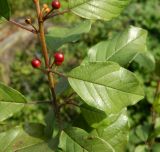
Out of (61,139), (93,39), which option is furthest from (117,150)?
(93,39)

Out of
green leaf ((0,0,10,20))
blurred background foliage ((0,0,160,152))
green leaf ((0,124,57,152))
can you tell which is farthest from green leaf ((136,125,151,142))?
green leaf ((0,0,10,20))

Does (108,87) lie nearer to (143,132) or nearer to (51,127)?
(51,127)

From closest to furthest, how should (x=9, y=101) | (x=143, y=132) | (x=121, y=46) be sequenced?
1. (x=9, y=101)
2. (x=121, y=46)
3. (x=143, y=132)

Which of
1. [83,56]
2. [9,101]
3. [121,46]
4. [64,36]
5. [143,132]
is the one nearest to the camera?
[9,101]

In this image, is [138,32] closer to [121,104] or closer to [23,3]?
[121,104]

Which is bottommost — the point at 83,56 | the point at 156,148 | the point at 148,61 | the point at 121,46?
the point at 83,56

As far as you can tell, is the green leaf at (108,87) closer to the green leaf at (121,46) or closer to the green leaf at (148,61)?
the green leaf at (121,46)

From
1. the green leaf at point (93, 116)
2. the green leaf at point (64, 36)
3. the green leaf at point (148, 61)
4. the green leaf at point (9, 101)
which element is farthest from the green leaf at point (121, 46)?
the green leaf at point (148, 61)

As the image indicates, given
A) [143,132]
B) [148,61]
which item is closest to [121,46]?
[148,61]
